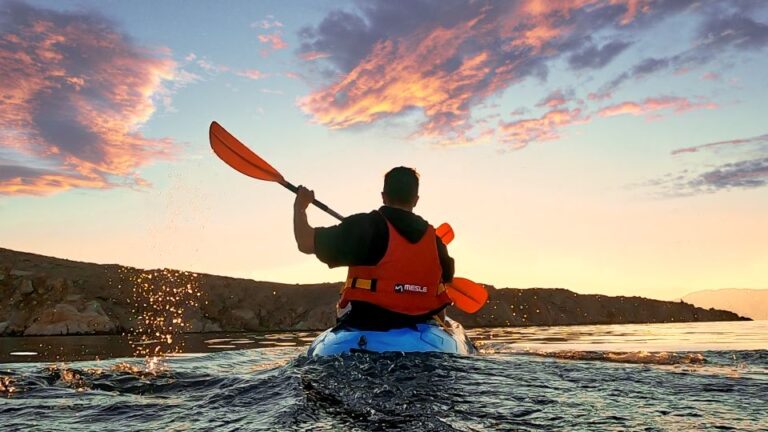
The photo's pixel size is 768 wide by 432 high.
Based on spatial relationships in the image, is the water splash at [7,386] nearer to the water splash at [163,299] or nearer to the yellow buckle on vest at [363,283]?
the yellow buckle on vest at [363,283]

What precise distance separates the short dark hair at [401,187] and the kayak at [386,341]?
4.30ft

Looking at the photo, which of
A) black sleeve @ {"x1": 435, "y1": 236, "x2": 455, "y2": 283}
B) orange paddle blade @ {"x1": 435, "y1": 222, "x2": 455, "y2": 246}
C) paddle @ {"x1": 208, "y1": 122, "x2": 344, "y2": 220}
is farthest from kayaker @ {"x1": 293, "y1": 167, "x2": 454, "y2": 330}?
paddle @ {"x1": 208, "y1": 122, "x2": 344, "y2": 220}

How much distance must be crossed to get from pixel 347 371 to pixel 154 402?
5.05 ft

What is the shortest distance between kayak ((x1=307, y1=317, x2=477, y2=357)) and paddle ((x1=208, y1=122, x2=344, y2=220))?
120 inches

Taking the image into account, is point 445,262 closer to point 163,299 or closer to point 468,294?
→ point 468,294

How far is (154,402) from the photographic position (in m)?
4.49

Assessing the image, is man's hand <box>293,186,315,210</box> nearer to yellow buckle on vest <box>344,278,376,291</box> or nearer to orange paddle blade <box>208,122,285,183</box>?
yellow buckle on vest <box>344,278,376,291</box>

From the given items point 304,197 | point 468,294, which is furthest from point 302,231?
point 468,294

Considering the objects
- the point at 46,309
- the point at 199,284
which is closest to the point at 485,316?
the point at 199,284

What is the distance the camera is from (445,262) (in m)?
6.34

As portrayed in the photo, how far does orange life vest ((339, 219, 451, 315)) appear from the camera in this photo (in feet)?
18.1

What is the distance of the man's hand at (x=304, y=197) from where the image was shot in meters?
6.56

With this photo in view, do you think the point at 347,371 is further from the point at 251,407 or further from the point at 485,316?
the point at 485,316

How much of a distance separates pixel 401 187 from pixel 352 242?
930mm
